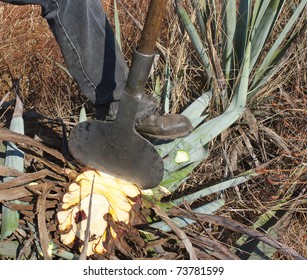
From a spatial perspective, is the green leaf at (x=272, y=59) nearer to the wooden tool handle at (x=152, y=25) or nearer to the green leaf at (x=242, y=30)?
the green leaf at (x=242, y=30)

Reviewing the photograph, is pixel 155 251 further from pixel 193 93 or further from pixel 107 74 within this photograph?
pixel 193 93

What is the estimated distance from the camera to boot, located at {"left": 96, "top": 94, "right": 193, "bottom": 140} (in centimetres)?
266

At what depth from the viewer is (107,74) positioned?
272 cm

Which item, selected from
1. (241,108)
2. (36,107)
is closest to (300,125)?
(241,108)

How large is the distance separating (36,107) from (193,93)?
0.84 m

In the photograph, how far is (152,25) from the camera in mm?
2277

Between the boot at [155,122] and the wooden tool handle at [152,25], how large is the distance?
41 centimetres

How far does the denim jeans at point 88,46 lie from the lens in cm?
257

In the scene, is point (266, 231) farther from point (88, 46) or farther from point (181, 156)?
point (88, 46)

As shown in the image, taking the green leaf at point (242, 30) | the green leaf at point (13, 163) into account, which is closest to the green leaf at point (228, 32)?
the green leaf at point (242, 30)

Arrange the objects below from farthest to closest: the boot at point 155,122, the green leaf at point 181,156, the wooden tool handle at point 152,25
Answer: the green leaf at point 181,156
the boot at point 155,122
the wooden tool handle at point 152,25

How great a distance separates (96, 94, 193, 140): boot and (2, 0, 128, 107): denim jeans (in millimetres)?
96

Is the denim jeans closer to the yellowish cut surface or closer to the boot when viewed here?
the boot

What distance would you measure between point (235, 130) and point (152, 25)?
104 cm
